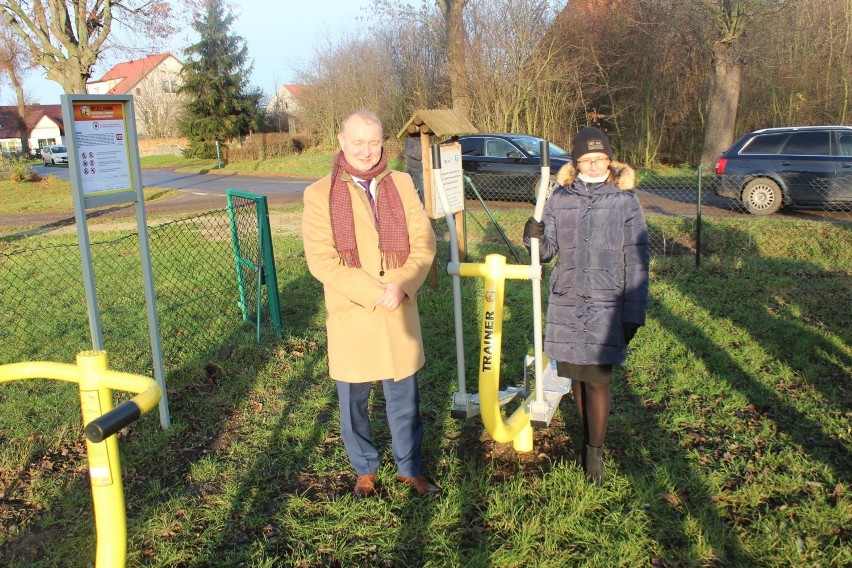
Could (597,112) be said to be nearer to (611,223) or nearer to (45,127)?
(611,223)

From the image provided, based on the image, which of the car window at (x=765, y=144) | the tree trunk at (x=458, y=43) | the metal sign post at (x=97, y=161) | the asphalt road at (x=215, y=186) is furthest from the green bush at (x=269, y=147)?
the metal sign post at (x=97, y=161)

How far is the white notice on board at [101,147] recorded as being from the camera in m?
3.51

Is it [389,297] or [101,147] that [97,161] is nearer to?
[101,147]

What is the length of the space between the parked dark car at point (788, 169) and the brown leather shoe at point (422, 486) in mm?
9166

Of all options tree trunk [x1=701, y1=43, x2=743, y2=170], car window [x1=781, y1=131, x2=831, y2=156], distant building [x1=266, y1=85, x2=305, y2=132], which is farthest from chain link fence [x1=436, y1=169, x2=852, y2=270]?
distant building [x1=266, y1=85, x2=305, y2=132]

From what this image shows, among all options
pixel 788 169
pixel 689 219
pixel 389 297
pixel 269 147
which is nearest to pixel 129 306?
pixel 389 297

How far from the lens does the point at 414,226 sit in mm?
3096

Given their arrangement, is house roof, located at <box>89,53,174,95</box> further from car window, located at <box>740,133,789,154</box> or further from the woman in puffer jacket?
the woman in puffer jacket

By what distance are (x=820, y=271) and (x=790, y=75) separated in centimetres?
1471

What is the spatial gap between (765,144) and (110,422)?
485 inches

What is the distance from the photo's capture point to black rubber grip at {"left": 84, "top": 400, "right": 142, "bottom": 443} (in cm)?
153

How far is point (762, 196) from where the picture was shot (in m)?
11.4

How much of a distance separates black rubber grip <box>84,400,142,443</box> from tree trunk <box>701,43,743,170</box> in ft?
56.1

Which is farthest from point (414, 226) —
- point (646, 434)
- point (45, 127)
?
point (45, 127)
